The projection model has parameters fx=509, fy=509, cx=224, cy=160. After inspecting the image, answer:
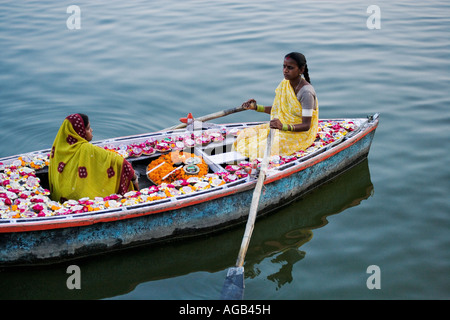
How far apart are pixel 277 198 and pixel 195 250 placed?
1.14m

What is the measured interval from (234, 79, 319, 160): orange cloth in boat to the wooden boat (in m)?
0.14

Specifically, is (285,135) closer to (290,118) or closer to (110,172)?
(290,118)

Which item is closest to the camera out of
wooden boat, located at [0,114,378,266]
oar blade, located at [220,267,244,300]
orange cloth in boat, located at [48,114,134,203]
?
oar blade, located at [220,267,244,300]

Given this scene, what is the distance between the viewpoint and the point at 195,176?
5617 mm

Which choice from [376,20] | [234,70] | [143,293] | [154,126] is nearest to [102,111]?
[154,126]

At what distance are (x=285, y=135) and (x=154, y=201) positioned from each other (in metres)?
1.94

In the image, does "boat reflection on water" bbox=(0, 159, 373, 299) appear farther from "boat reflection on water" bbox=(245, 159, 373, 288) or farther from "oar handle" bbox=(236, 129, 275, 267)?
"oar handle" bbox=(236, 129, 275, 267)

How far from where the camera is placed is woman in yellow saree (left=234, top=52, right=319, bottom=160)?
19.0 feet

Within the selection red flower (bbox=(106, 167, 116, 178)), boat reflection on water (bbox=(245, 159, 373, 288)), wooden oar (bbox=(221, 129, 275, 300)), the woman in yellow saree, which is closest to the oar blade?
wooden oar (bbox=(221, 129, 275, 300))

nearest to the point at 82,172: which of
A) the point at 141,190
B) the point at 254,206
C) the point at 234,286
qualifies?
the point at 141,190

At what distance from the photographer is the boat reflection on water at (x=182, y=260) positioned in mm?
4997

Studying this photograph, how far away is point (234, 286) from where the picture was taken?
4684mm

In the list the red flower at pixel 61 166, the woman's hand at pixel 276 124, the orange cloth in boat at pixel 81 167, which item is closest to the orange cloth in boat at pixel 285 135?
the woman's hand at pixel 276 124

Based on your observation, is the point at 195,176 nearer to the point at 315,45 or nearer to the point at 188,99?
the point at 188,99
